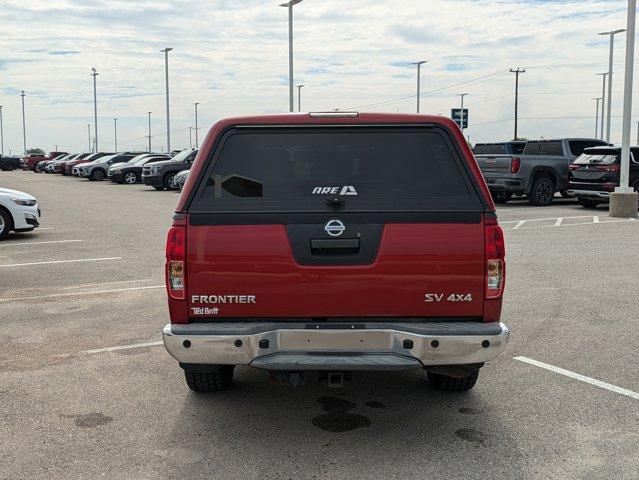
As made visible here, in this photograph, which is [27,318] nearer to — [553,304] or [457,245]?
[457,245]

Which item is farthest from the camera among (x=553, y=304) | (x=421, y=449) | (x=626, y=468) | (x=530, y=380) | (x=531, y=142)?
(x=531, y=142)

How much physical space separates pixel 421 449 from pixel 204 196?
193 centimetres

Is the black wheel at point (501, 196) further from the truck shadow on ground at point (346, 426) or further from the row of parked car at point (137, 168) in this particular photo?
the truck shadow on ground at point (346, 426)

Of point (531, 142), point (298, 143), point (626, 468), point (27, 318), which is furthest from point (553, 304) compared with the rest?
point (531, 142)

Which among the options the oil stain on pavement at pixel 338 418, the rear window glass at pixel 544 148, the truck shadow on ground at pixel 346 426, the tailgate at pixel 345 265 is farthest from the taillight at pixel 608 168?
the tailgate at pixel 345 265

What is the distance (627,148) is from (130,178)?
91.2 ft

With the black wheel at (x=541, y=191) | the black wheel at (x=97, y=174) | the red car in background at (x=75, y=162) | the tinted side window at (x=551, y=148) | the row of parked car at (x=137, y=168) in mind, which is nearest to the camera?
the black wheel at (x=541, y=191)

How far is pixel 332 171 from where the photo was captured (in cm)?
421

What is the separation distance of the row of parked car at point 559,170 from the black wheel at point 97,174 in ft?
96.7

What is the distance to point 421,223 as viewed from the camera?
13.1ft

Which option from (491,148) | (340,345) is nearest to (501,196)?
(491,148)

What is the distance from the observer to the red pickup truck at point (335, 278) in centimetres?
395

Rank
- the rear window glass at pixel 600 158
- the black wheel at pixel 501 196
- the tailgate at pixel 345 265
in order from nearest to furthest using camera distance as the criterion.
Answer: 1. the tailgate at pixel 345 265
2. the rear window glass at pixel 600 158
3. the black wheel at pixel 501 196

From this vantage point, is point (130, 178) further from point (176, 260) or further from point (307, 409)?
point (176, 260)
